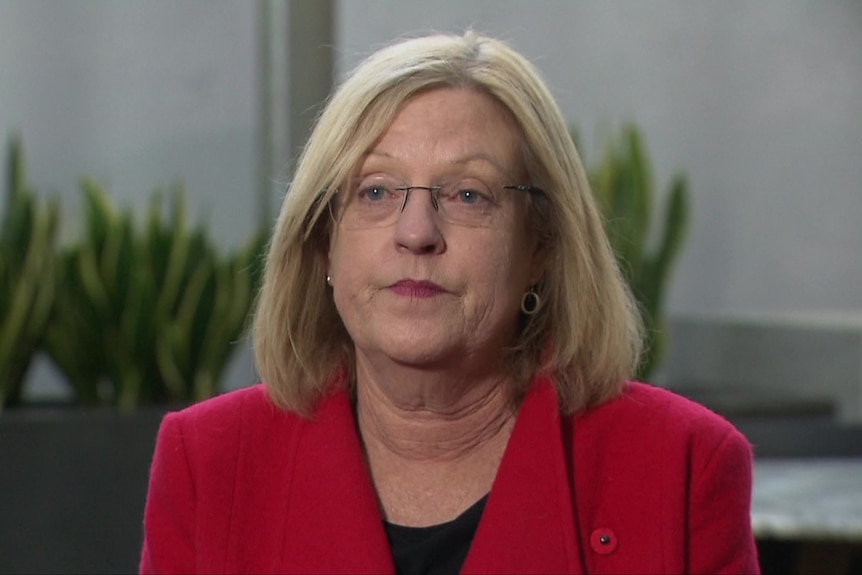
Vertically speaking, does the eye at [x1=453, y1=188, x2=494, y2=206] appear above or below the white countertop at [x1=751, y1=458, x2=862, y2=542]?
above

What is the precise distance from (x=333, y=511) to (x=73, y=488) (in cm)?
150

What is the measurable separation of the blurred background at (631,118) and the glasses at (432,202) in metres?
2.58

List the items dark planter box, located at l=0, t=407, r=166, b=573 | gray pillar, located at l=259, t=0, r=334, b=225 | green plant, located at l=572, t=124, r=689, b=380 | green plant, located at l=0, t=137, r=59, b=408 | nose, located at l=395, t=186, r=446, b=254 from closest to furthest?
nose, located at l=395, t=186, r=446, b=254 < dark planter box, located at l=0, t=407, r=166, b=573 < green plant, located at l=0, t=137, r=59, b=408 < green plant, located at l=572, t=124, r=689, b=380 < gray pillar, located at l=259, t=0, r=334, b=225

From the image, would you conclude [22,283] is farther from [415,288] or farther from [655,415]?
[655,415]

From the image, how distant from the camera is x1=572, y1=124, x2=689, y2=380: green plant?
4.10 metres

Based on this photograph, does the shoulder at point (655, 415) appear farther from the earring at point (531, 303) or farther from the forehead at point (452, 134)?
the forehead at point (452, 134)

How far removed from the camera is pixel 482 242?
1777 millimetres

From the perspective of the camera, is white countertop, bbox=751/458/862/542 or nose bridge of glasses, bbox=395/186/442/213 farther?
white countertop, bbox=751/458/862/542

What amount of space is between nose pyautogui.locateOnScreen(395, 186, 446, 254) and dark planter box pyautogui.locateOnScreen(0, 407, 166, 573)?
1.33m

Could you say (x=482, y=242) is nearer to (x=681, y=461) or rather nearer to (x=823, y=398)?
(x=681, y=461)

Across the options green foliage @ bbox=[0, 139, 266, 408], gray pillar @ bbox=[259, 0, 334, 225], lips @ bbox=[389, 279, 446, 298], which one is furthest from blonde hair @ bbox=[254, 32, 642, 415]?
gray pillar @ bbox=[259, 0, 334, 225]

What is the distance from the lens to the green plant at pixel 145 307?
144 inches

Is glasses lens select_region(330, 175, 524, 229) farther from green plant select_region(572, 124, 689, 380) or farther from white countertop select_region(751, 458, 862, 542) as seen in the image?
green plant select_region(572, 124, 689, 380)

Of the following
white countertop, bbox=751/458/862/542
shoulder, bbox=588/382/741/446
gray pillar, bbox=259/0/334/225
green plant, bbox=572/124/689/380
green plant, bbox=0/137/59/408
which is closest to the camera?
shoulder, bbox=588/382/741/446
